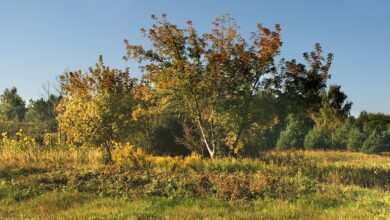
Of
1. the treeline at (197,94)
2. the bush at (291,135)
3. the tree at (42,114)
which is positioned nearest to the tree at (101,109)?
the treeline at (197,94)

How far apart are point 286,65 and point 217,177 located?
21.5 ft

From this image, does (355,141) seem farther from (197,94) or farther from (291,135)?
(197,94)

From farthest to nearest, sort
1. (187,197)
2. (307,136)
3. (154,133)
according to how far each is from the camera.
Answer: (307,136), (154,133), (187,197)

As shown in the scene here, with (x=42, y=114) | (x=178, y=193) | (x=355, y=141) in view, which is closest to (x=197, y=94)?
(x=178, y=193)

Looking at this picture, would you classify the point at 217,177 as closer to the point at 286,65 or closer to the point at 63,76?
the point at 286,65

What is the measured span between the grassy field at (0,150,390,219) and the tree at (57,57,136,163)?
3533 mm

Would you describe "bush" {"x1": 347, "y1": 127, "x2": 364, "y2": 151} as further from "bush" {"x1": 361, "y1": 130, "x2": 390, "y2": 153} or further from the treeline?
the treeline

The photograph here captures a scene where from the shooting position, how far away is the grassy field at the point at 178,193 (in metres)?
8.02

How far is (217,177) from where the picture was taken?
11078 millimetres

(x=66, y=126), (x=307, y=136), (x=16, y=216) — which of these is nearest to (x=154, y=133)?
(x=66, y=126)

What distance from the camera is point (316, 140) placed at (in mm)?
35344

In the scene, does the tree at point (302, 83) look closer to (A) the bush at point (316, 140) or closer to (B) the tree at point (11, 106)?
(A) the bush at point (316, 140)

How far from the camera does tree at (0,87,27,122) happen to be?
4559cm

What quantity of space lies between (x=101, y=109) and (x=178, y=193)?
815 centimetres
